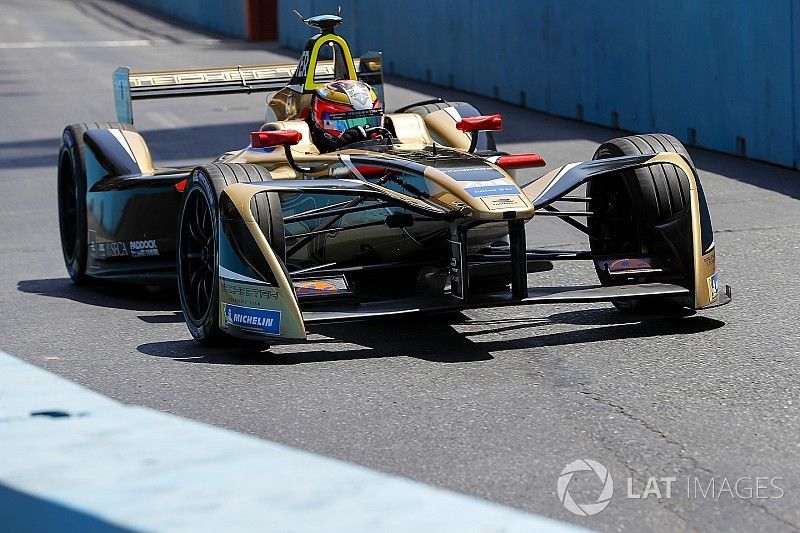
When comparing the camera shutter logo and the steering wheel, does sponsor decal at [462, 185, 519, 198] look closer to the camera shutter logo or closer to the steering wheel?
the steering wheel

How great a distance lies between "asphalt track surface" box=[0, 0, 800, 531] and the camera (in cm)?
472

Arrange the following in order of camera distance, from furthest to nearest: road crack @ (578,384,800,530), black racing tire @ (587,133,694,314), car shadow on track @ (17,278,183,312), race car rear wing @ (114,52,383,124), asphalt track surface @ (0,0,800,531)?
Answer: 1. race car rear wing @ (114,52,383,124)
2. car shadow on track @ (17,278,183,312)
3. black racing tire @ (587,133,694,314)
4. asphalt track surface @ (0,0,800,531)
5. road crack @ (578,384,800,530)

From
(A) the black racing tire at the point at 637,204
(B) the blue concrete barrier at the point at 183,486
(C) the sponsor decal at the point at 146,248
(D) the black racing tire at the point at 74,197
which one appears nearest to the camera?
(B) the blue concrete barrier at the point at 183,486

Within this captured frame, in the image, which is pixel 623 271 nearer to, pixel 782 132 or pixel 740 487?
pixel 740 487

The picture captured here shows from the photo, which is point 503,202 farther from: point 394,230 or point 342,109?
point 342,109

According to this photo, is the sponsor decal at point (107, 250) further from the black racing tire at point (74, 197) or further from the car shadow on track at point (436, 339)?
the car shadow on track at point (436, 339)

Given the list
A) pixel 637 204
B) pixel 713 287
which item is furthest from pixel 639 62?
pixel 713 287

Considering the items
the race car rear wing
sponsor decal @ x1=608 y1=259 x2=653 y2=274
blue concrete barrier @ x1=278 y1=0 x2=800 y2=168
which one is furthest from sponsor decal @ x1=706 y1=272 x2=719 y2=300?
blue concrete barrier @ x1=278 y1=0 x2=800 y2=168

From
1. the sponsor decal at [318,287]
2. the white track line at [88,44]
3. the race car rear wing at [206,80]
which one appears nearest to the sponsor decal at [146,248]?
the race car rear wing at [206,80]

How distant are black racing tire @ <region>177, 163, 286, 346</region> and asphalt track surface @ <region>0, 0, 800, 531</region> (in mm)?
143

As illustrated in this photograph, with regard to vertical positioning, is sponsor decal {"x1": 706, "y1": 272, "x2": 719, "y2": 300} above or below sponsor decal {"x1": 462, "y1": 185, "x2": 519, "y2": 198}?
below

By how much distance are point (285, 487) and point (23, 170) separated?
12820mm

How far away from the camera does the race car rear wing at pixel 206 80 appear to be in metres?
10.4

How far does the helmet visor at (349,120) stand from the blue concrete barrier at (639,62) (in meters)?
6.17
